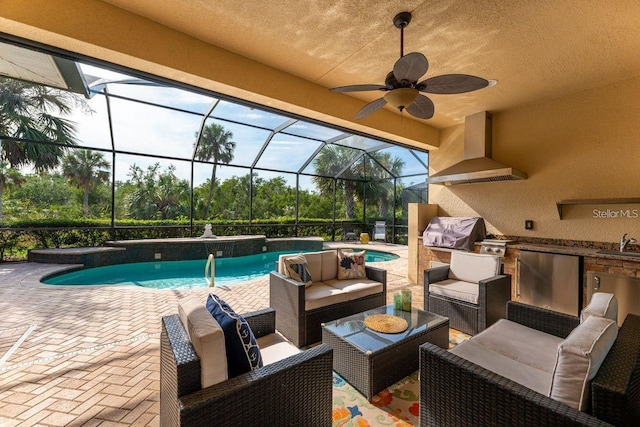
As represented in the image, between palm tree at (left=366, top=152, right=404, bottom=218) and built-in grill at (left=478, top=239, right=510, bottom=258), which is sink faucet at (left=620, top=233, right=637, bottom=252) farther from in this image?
palm tree at (left=366, top=152, right=404, bottom=218)

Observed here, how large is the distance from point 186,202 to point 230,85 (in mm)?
10858

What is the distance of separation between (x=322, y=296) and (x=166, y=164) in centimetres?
1207

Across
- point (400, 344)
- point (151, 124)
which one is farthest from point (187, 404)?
point (151, 124)

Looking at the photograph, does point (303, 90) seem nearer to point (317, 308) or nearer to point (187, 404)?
point (317, 308)

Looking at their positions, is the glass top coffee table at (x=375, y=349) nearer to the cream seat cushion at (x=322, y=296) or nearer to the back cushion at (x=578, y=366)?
the cream seat cushion at (x=322, y=296)

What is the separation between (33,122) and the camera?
25.0 ft

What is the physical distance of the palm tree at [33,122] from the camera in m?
7.17

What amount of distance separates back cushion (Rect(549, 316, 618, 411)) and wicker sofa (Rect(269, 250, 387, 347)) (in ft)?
6.53

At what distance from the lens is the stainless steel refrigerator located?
3568mm

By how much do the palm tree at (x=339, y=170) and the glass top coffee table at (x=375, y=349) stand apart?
8.64 metres

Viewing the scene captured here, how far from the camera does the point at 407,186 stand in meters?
10.8

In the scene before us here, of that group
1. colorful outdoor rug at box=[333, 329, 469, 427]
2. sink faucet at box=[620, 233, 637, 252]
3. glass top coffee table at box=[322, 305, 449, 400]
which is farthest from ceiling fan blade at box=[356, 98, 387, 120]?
sink faucet at box=[620, 233, 637, 252]

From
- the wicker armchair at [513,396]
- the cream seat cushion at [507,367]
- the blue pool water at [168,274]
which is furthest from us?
the blue pool water at [168,274]

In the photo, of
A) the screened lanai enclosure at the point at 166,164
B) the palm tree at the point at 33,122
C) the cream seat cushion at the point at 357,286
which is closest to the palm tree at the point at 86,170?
the screened lanai enclosure at the point at 166,164
